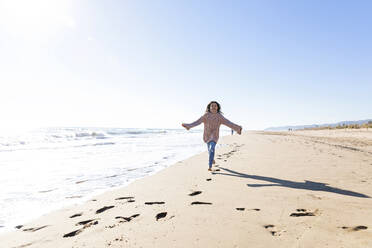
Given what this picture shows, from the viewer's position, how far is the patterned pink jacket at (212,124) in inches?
274

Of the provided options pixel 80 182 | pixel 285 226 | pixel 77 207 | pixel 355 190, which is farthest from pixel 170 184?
pixel 355 190

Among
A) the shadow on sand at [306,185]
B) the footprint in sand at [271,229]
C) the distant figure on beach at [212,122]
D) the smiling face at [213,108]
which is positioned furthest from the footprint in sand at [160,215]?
the smiling face at [213,108]

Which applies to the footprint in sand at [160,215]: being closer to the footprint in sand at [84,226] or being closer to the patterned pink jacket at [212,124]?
the footprint in sand at [84,226]

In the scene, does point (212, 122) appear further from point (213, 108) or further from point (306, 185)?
point (306, 185)

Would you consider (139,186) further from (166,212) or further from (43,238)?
(43,238)

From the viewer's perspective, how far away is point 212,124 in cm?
706

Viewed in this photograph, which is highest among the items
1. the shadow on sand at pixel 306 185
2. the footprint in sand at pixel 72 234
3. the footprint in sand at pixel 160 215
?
the shadow on sand at pixel 306 185

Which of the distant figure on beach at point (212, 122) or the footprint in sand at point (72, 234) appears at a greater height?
the distant figure on beach at point (212, 122)

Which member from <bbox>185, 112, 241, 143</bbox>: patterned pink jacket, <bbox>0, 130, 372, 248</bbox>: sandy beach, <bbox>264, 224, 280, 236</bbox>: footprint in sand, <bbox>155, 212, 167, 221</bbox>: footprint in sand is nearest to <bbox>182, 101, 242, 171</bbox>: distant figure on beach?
<bbox>185, 112, 241, 143</bbox>: patterned pink jacket

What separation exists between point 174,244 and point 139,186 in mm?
2784

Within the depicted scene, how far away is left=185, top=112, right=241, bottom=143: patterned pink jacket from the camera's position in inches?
274

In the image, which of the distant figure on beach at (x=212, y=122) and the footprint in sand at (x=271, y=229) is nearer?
the footprint in sand at (x=271, y=229)

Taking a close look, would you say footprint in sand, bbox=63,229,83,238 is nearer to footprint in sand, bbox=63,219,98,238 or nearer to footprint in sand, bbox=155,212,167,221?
footprint in sand, bbox=63,219,98,238

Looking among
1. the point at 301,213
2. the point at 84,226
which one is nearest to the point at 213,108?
the point at 301,213
